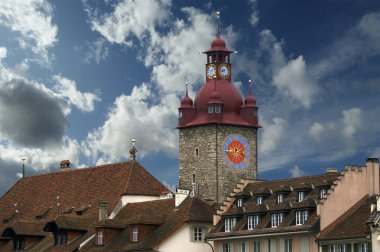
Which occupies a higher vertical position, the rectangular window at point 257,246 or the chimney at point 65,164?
the chimney at point 65,164

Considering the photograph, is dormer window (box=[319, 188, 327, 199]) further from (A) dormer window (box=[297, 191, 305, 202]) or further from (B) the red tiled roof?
(B) the red tiled roof

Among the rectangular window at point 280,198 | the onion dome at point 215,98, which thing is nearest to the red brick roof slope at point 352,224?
the rectangular window at point 280,198

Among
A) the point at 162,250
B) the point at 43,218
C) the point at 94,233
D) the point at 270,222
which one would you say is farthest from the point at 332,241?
the point at 43,218

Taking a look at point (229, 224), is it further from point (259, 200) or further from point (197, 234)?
point (197, 234)

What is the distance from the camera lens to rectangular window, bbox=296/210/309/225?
106m

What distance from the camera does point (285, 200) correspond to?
110625mm

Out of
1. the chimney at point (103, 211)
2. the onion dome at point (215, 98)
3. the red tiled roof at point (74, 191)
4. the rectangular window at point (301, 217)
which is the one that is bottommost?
the rectangular window at point (301, 217)

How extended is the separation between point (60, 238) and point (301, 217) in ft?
109

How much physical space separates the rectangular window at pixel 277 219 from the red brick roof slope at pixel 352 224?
562 centimetres

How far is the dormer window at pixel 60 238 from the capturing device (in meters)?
130

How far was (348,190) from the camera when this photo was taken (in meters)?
107

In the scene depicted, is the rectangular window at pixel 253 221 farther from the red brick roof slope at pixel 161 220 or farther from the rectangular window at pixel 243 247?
the red brick roof slope at pixel 161 220

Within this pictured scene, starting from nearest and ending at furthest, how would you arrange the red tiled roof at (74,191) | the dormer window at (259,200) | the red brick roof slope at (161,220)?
the dormer window at (259,200) < the red brick roof slope at (161,220) < the red tiled roof at (74,191)

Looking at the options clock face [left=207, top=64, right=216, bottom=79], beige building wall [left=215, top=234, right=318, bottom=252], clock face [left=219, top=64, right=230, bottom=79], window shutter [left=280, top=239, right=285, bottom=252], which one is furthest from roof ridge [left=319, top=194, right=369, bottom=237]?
clock face [left=207, top=64, right=216, bottom=79]
